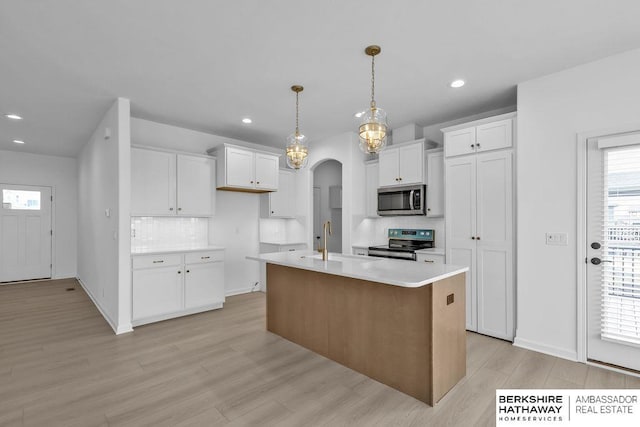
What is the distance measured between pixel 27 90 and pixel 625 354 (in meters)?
6.37

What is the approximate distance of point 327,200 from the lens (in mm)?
7461

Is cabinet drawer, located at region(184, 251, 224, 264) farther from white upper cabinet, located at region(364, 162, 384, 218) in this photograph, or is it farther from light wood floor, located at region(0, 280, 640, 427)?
white upper cabinet, located at region(364, 162, 384, 218)

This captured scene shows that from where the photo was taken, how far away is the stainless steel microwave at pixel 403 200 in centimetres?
439

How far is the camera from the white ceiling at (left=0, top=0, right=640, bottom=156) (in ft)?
7.05

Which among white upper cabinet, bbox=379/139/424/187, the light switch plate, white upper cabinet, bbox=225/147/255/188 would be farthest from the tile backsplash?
the light switch plate

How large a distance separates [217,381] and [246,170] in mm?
3183

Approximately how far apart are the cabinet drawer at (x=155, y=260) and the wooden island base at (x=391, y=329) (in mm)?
1934

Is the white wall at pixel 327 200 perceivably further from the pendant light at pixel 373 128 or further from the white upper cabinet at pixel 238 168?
the pendant light at pixel 373 128

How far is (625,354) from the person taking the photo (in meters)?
2.67

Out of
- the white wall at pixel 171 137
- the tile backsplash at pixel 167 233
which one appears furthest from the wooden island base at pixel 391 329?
the white wall at pixel 171 137

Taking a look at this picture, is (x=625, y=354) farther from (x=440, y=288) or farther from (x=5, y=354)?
(x=5, y=354)

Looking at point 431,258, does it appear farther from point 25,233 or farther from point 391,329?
point 25,233

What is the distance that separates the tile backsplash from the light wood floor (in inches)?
48.1

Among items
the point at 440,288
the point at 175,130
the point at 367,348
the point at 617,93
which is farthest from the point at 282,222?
the point at 617,93
